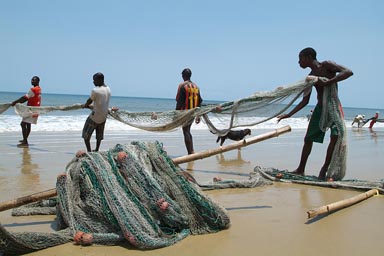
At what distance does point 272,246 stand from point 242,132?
5.97m

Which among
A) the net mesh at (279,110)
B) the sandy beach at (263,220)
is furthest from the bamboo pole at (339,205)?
the net mesh at (279,110)

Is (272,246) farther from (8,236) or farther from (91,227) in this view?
(8,236)

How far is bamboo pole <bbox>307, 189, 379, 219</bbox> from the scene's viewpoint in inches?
129

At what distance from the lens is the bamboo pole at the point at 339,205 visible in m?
3.29

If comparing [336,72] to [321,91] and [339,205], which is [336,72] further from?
[339,205]

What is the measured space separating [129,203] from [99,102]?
161 inches

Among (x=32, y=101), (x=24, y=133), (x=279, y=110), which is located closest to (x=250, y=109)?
(x=279, y=110)

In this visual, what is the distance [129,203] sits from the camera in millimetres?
2918

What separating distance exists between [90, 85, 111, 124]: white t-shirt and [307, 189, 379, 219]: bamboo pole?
438 cm

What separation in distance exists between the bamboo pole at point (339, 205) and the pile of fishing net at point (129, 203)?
0.76 m

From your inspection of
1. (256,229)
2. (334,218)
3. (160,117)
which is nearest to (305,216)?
(334,218)

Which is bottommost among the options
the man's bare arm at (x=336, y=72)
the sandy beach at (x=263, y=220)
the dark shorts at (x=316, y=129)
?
the sandy beach at (x=263, y=220)

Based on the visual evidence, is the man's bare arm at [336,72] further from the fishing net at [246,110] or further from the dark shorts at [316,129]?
the dark shorts at [316,129]

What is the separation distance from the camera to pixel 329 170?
5.25 m
